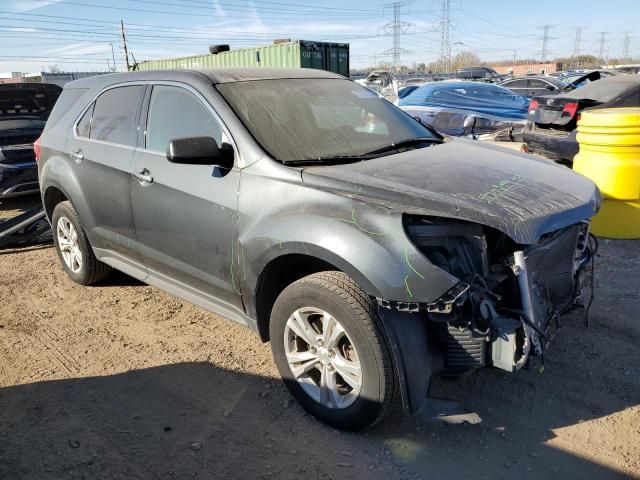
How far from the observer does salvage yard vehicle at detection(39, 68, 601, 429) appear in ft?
8.19

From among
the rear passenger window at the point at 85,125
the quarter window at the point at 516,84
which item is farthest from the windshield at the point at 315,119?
the quarter window at the point at 516,84

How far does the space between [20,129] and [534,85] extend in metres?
15.4

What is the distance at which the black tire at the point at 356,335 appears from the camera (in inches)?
99.3

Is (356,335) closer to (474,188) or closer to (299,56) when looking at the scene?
(474,188)

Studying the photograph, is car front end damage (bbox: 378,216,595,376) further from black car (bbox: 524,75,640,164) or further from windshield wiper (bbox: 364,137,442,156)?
black car (bbox: 524,75,640,164)

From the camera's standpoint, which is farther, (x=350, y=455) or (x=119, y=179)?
(x=119, y=179)

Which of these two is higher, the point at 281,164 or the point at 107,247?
the point at 281,164

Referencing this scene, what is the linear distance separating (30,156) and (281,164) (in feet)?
20.1

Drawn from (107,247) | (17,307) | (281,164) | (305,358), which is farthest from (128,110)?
(305,358)

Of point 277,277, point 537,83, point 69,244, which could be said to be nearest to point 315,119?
point 277,277

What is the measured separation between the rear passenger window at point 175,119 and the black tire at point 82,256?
1.35 m

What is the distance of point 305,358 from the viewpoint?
2920 mm

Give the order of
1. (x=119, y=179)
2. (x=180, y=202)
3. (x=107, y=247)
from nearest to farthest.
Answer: (x=180, y=202), (x=119, y=179), (x=107, y=247)

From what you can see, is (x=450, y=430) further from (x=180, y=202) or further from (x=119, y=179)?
(x=119, y=179)
